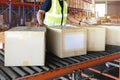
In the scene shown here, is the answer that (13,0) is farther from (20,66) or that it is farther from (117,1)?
(117,1)

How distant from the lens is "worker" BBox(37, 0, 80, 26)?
129 inches

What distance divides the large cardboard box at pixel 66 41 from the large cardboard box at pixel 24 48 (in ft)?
1.03

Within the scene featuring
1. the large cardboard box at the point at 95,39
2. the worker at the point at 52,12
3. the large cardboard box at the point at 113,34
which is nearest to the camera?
the large cardboard box at the point at 95,39

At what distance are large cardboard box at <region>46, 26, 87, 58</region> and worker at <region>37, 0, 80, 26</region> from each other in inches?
45.9

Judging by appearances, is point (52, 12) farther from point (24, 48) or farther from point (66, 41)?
point (24, 48)

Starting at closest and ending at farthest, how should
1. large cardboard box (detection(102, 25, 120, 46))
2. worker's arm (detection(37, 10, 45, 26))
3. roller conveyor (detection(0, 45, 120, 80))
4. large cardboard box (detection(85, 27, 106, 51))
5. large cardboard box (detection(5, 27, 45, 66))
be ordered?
roller conveyor (detection(0, 45, 120, 80)) → large cardboard box (detection(5, 27, 45, 66)) → large cardboard box (detection(85, 27, 106, 51)) → large cardboard box (detection(102, 25, 120, 46)) → worker's arm (detection(37, 10, 45, 26))

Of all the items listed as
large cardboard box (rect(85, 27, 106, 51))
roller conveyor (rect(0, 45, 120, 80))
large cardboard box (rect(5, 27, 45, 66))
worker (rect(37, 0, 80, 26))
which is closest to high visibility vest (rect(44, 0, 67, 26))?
worker (rect(37, 0, 80, 26))

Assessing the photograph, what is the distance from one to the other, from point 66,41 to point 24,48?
49 cm

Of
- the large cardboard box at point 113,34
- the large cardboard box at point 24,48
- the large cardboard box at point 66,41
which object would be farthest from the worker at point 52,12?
the large cardboard box at point 24,48

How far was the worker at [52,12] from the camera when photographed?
3.27 m

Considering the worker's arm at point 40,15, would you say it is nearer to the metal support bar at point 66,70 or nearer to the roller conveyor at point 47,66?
the roller conveyor at point 47,66

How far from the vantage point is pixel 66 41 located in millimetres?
2020

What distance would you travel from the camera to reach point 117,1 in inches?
1024

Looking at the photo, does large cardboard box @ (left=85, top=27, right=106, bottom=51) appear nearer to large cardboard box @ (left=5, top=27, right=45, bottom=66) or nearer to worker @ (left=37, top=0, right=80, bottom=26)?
large cardboard box @ (left=5, top=27, right=45, bottom=66)
